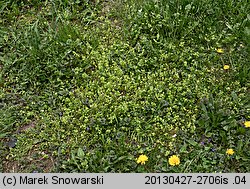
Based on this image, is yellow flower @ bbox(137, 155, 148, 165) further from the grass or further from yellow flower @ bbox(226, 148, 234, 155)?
yellow flower @ bbox(226, 148, 234, 155)

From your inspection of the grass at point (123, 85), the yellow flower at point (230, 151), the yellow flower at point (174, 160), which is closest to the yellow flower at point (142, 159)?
the grass at point (123, 85)

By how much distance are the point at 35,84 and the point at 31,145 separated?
2.08 feet

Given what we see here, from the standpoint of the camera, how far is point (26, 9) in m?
4.75

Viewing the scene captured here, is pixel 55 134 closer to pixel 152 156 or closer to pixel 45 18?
pixel 152 156

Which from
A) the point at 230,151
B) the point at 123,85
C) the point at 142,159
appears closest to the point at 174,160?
the point at 142,159

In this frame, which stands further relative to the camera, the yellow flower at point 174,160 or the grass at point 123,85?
the grass at point 123,85

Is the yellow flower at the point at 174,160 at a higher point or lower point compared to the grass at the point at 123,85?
lower

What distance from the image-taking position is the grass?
11.5ft

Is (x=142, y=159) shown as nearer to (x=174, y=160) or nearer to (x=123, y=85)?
(x=174, y=160)

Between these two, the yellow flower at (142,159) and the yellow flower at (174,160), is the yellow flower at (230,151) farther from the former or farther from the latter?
the yellow flower at (142,159)

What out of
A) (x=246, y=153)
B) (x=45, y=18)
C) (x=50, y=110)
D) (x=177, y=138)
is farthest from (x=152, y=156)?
(x=45, y=18)

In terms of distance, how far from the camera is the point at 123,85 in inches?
155

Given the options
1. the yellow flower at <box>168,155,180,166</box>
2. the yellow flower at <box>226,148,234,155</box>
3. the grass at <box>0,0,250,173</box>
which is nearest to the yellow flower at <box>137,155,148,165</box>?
the grass at <box>0,0,250,173</box>

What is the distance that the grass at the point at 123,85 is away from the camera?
11.5 feet
